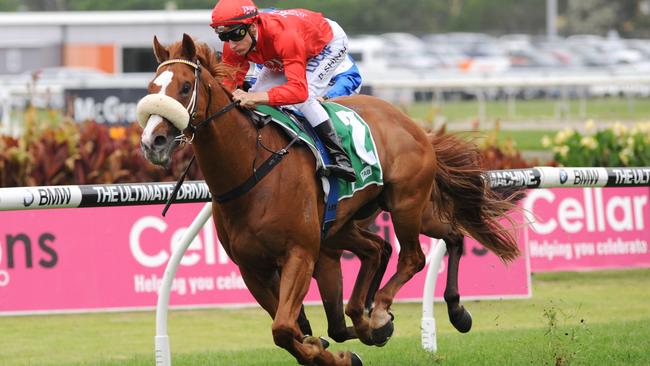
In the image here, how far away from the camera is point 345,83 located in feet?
21.4

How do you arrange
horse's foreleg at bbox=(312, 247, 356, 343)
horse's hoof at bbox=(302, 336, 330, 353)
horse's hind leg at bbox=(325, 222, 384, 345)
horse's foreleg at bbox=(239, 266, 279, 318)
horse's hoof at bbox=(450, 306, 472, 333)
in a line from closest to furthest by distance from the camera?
1. horse's hoof at bbox=(302, 336, 330, 353)
2. horse's foreleg at bbox=(239, 266, 279, 318)
3. horse's hind leg at bbox=(325, 222, 384, 345)
4. horse's foreleg at bbox=(312, 247, 356, 343)
5. horse's hoof at bbox=(450, 306, 472, 333)

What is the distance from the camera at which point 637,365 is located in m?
5.87

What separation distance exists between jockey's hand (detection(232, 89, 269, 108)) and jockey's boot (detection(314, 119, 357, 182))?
416 mm

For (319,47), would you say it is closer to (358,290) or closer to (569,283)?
(358,290)

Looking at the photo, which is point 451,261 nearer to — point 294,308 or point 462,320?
point 462,320

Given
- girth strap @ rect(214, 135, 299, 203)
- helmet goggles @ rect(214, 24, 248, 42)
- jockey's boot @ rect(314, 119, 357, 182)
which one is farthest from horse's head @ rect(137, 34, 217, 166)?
jockey's boot @ rect(314, 119, 357, 182)

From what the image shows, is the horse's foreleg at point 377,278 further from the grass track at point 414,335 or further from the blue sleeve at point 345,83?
the blue sleeve at point 345,83

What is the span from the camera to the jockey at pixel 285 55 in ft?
17.0

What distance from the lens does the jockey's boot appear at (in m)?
5.46

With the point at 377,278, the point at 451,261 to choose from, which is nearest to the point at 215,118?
the point at 377,278

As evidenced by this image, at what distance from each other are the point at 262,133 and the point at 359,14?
1928 inches

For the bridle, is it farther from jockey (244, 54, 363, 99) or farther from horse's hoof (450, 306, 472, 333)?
horse's hoof (450, 306, 472, 333)

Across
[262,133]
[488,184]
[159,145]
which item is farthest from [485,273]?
[159,145]

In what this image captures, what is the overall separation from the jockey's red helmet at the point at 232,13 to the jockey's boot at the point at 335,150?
0.64 meters
